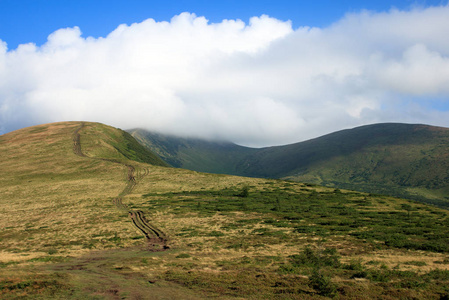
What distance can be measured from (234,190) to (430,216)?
44640 mm

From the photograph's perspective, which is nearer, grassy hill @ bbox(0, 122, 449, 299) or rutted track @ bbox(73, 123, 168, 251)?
grassy hill @ bbox(0, 122, 449, 299)

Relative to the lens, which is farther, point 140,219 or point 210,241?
point 140,219

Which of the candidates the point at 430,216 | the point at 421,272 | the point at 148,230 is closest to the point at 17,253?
the point at 148,230

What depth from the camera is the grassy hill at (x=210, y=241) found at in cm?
2028

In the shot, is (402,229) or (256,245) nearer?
(256,245)

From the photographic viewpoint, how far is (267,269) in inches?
992

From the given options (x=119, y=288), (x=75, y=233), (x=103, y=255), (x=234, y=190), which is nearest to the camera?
(x=119, y=288)

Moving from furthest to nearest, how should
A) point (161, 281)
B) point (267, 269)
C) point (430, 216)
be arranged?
point (430, 216) → point (267, 269) → point (161, 281)

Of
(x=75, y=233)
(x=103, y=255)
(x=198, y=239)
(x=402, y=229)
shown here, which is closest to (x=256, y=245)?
(x=198, y=239)

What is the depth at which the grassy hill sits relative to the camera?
2028 centimetres

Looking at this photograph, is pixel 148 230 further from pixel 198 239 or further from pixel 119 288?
pixel 119 288

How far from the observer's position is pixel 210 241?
37000 mm

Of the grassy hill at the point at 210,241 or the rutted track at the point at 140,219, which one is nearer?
the grassy hill at the point at 210,241

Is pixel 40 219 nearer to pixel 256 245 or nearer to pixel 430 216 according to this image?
pixel 256 245
